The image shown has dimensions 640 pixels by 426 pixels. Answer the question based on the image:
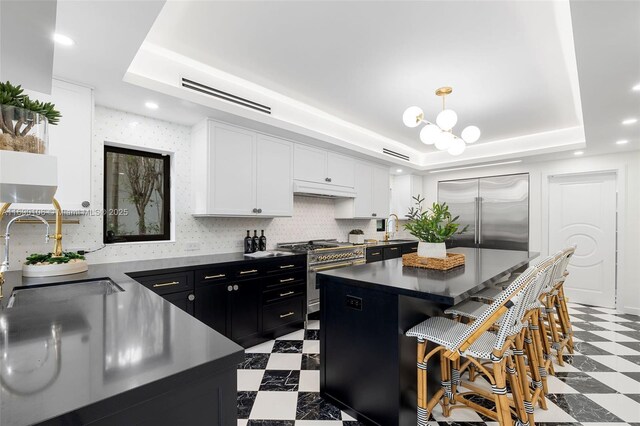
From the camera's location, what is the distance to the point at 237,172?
10.7 ft

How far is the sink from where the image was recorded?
1560 millimetres

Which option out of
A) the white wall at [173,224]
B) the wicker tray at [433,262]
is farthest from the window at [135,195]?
the wicker tray at [433,262]

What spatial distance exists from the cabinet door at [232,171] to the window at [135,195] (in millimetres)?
409

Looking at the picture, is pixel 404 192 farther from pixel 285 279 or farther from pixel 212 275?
pixel 212 275

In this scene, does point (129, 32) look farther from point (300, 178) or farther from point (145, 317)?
point (300, 178)

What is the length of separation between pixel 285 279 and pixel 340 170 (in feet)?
6.38

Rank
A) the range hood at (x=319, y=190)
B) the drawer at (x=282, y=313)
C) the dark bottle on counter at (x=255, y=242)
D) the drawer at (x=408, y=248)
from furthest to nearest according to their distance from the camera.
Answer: the drawer at (x=408, y=248), the range hood at (x=319, y=190), the dark bottle on counter at (x=255, y=242), the drawer at (x=282, y=313)

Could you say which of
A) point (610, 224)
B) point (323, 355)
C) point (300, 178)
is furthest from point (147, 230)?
point (610, 224)

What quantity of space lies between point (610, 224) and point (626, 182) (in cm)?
65

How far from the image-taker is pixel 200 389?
803mm

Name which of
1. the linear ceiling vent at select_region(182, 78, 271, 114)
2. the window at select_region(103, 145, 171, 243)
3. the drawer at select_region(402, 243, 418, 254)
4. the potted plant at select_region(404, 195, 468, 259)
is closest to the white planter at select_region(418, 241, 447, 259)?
the potted plant at select_region(404, 195, 468, 259)

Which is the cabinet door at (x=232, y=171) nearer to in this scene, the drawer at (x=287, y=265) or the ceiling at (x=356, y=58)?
the ceiling at (x=356, y=58)

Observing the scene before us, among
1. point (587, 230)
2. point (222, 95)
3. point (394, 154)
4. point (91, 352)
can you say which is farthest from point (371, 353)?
point (587, 230)

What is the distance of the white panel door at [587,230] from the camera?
15.1ft
